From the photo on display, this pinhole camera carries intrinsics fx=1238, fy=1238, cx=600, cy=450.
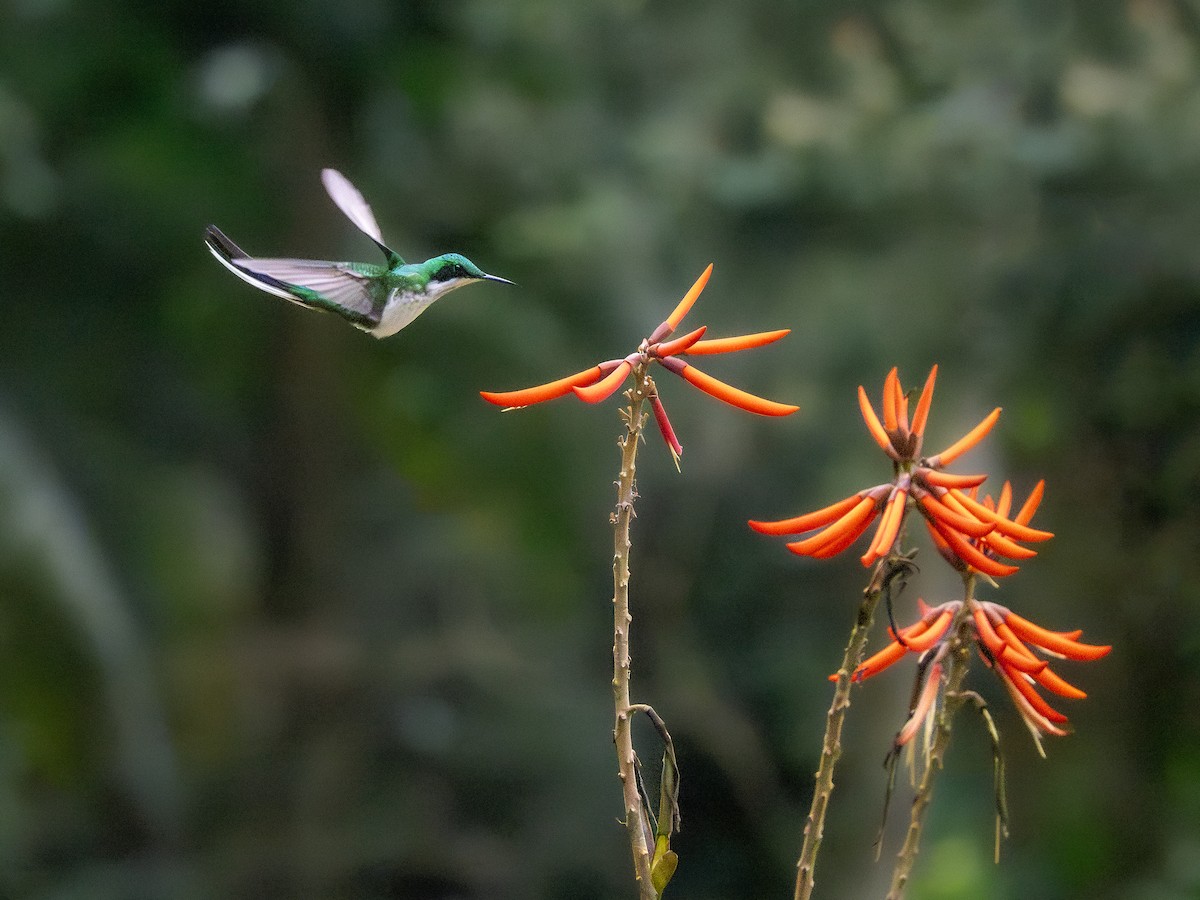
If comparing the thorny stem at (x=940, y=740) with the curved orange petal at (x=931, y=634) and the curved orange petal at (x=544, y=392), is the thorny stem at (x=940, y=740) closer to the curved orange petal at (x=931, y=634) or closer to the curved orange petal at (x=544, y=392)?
the curved orange petal at (x=931, y=634)

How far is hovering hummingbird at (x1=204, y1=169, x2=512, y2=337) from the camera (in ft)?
3.13

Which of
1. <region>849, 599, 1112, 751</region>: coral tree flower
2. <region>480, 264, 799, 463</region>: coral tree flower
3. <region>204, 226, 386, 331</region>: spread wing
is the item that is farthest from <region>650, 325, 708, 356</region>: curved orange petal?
<region>204, 226, 386, 331</region>: spread wing

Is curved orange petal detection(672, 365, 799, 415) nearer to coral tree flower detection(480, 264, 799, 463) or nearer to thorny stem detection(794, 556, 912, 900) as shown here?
coral tree flower detection(480, 264, 799, 463)

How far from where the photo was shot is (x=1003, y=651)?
0.71 metres

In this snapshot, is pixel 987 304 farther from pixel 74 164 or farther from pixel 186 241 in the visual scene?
pixel 74 164

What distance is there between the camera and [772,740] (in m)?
4.00

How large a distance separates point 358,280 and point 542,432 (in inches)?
121

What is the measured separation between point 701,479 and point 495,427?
0.72 m

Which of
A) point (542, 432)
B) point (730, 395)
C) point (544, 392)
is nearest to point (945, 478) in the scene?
point (730, 395)

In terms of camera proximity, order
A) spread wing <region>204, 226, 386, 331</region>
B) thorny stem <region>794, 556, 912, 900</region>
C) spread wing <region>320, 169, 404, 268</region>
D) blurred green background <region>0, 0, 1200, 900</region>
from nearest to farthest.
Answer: thorny stem <region>794, 556, 912, 900</region> → spread wing <region>204, 226, 386, 331</region> → spread wing <region>320, 169, 404, 268</region> → blurred green background <region>0, 0, 1200, 900</region>

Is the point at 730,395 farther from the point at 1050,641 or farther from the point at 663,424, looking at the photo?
the point at 1050,641

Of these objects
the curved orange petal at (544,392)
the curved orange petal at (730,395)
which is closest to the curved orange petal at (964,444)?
the curved orange petal at (730,395)

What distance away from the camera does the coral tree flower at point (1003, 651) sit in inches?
28.0

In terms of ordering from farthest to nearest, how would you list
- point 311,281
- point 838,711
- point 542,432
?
point 542,432 < point 311,281 < point 838,711
